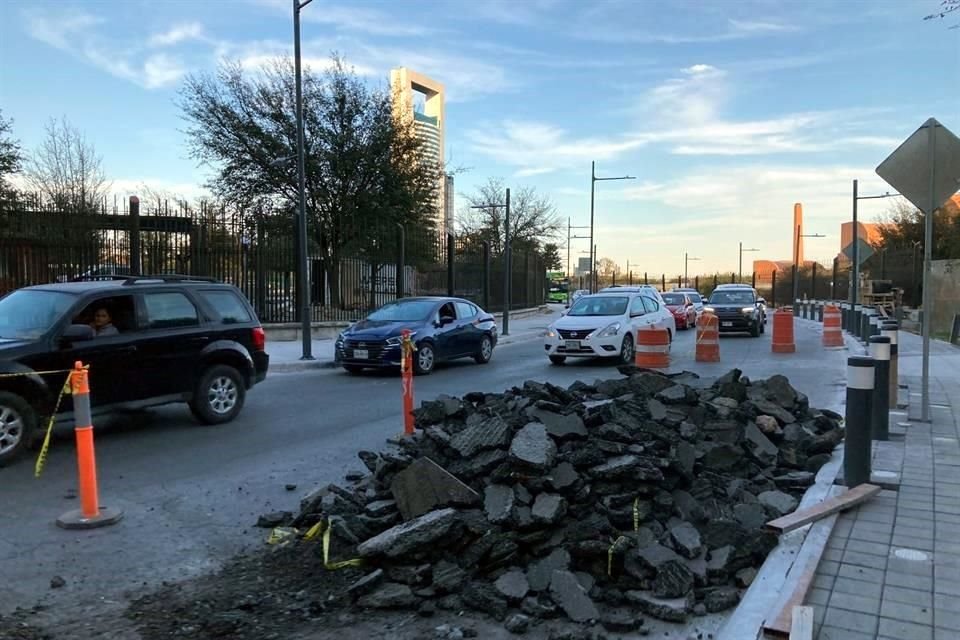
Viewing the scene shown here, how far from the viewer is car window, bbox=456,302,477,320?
1614 cm

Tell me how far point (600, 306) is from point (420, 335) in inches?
188

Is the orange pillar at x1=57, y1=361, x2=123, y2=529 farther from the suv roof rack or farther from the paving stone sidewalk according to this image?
the paving stone sidewalk

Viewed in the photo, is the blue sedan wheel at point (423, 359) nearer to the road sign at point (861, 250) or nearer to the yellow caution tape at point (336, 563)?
the yellow caution tape at point (336, 563)

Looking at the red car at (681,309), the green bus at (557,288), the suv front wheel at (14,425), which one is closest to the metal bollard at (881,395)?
the suv front wheel at (14,425)

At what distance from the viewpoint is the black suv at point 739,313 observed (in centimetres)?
2455

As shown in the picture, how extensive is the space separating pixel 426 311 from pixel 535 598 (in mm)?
11471

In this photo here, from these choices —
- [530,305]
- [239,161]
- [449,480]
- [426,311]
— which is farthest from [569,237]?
[449,480]

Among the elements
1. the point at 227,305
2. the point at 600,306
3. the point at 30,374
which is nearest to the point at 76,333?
the point at 30,374

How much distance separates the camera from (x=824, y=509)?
4980mm

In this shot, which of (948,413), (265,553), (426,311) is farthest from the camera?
(426,311)

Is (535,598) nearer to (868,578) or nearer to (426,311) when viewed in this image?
(868,578)

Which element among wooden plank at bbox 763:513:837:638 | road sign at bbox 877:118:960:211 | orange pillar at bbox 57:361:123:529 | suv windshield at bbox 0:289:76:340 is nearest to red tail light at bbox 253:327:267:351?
suv windshield at bbox 0:289:76:340

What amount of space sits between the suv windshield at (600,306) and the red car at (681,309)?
42.7 feet

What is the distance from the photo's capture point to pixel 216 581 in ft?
14.5
